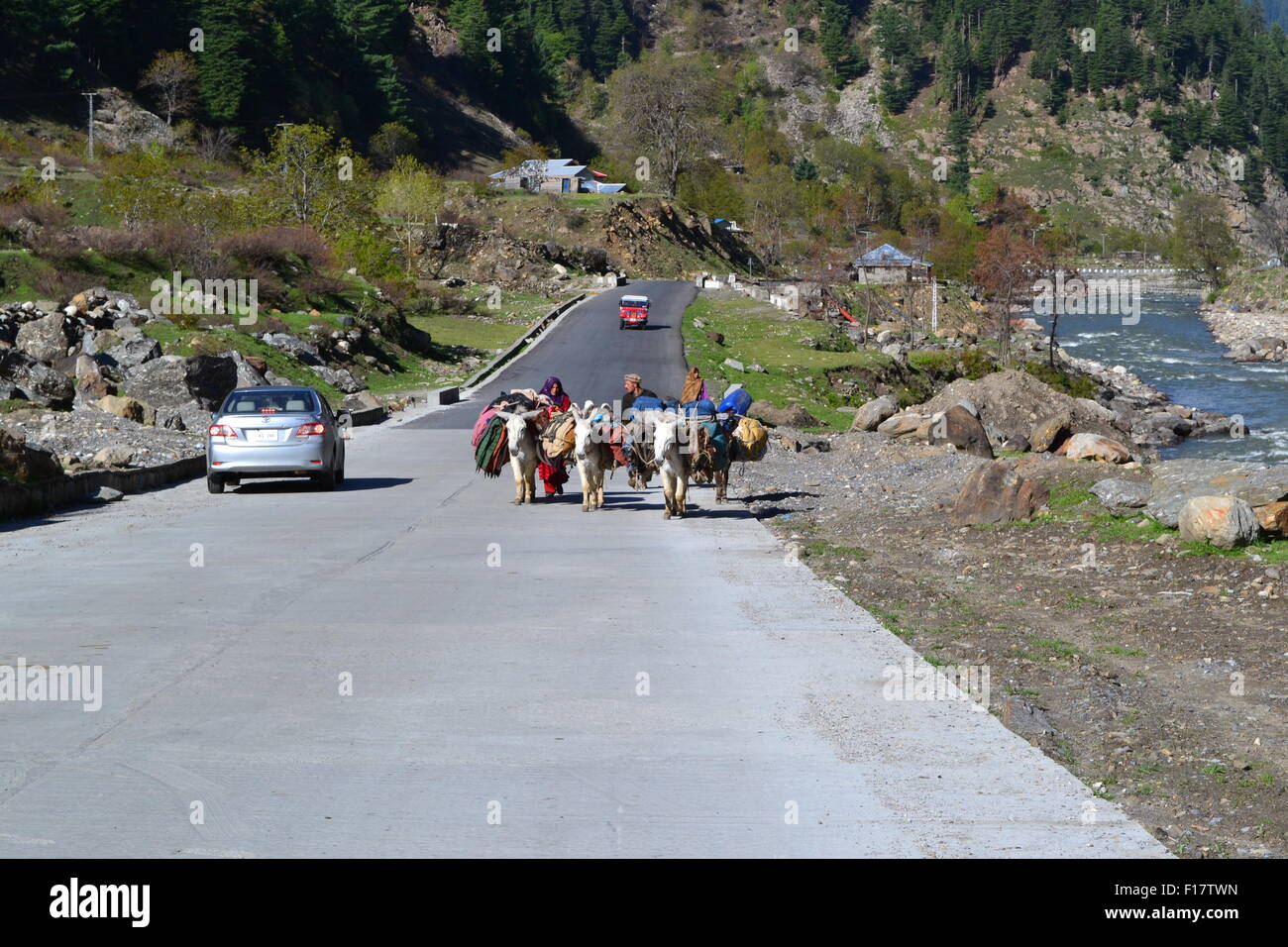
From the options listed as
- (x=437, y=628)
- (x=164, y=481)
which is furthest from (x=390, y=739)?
(x=164, y=481)

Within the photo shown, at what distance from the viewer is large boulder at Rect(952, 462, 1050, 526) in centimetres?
1878

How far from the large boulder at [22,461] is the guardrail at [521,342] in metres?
27.8

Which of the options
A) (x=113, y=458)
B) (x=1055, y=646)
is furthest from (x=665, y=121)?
(x=1055, y=646)

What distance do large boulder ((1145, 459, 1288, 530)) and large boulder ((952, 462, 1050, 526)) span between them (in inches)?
62.2

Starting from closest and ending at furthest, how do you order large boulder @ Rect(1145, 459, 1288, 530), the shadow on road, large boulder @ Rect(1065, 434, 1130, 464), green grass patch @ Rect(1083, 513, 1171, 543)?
large boulder @ Rect(1145, 459, 1288, 530), green grass patch @ Rect(1083, 513, 1171, 543), the shadow on road, large boulder @ Rect(1065, 434, 1130, 464)

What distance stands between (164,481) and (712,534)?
10.5 meters

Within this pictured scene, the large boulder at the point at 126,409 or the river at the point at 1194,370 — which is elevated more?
the large boulder at the point at 126,409

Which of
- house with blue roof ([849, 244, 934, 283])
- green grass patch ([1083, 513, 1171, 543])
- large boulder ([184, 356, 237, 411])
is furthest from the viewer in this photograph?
house with blue roof ([849, 244, 934, 283])

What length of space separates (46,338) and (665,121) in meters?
113

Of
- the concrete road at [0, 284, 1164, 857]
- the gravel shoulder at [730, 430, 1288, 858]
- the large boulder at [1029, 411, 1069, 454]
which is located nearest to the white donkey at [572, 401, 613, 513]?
the gravel shoulder at [730, 430, 1288, 858]

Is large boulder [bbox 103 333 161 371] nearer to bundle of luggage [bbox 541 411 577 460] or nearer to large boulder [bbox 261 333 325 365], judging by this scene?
large boulder [bbox 261 333 325 365]

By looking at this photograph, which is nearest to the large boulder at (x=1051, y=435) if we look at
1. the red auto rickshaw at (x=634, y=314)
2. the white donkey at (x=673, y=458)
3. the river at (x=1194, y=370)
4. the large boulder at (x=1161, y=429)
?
the river at (x=1194, y=370)

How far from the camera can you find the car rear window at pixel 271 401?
74.8 feet

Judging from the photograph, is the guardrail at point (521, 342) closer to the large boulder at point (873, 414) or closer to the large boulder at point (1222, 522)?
the large boulder at point (873, 414)
